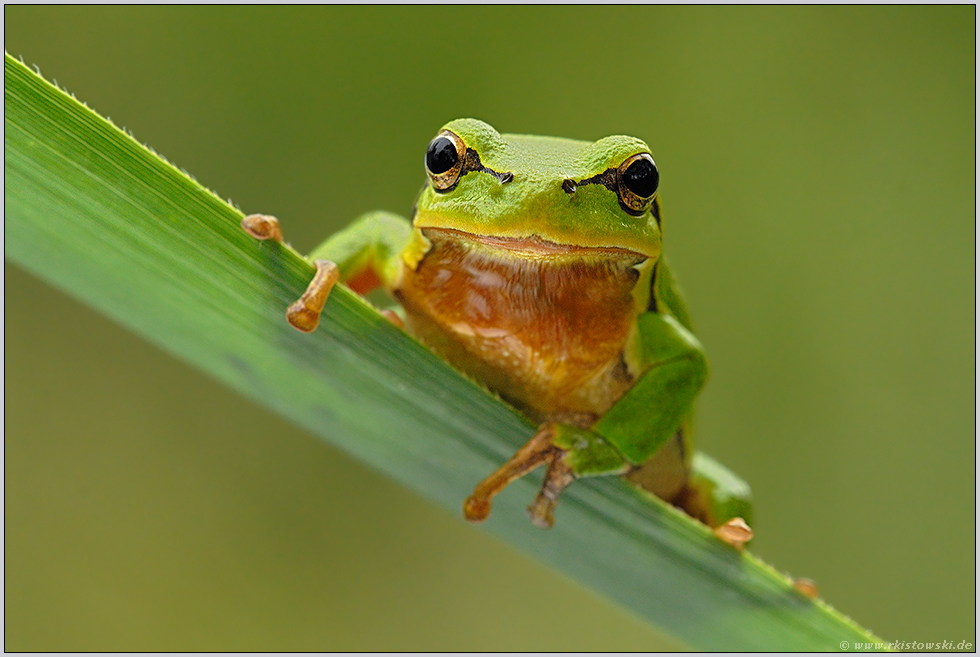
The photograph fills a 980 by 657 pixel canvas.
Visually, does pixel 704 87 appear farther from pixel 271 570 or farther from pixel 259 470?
pixel 271 570

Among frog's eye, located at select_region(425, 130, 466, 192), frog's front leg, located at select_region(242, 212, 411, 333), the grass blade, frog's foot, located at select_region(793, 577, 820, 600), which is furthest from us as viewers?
frog's front leg, located at select_region(242, 212, 411, 333)

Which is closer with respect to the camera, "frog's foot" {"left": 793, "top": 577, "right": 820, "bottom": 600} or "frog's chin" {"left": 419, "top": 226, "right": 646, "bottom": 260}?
"frog's chin" {"left": 419, "top": 226, "right": 646, "bottom": 260}

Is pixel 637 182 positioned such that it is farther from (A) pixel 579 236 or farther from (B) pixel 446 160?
(B) pixel 446 160

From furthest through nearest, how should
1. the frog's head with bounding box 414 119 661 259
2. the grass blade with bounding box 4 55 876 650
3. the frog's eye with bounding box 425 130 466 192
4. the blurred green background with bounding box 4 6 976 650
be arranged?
the blurred green background with bounding box 4 6 976 650
the frog's eye with bounding box 425 130 466 192
the frog's head with bounding box 414 119 661 259
the grass blade with bounding box 4 55 876 650

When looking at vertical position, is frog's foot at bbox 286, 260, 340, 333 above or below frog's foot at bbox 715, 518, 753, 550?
below

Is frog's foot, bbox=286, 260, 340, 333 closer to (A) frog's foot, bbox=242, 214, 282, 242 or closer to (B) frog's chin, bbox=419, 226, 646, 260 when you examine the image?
(A) frog's foot, bbox=242, 214, 282, 242

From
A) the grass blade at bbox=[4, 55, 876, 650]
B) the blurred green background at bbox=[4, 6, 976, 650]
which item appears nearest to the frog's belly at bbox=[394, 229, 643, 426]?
the grass blade at bbox=[4, 55, 876, 650]

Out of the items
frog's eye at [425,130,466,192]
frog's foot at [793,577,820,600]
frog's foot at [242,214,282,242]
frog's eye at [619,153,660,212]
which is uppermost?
frog's eye at [619,153,660,212]

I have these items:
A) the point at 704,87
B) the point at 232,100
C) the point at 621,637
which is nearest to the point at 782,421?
the point at 621,637
